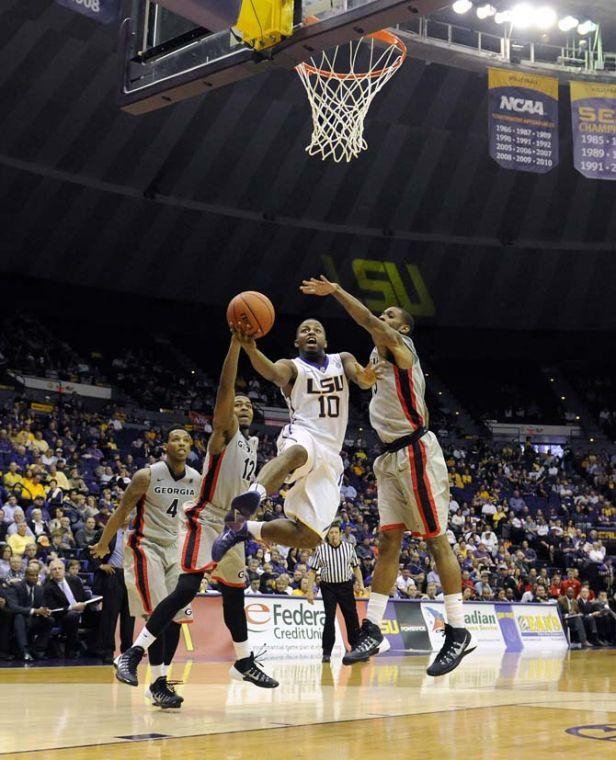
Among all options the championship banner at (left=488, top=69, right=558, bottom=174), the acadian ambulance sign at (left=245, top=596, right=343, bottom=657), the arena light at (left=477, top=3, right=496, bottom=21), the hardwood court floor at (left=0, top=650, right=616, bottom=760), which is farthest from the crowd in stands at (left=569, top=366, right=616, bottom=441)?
the hardwood court floor at (left=0, top=650, right=616, bottom=760)

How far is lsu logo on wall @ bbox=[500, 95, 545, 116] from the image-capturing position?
1919cm

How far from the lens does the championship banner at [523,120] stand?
19.1 m

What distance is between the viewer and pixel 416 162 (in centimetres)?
2612

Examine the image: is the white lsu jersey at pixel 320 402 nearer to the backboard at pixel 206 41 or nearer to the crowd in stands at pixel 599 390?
the backboard at pixel 206 41

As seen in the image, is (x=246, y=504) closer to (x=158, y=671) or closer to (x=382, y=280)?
(x=158, y=671)

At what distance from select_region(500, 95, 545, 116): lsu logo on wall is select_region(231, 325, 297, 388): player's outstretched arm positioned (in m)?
14.1

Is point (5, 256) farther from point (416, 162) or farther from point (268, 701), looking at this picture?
point (268, 701)

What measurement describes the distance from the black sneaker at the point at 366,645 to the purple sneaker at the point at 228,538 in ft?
4.11

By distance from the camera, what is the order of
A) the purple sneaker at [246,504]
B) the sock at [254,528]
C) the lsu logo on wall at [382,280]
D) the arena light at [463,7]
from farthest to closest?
the lsu logo on wall at [382,280]
the arena light at [463,7]
the sock at [254,528]
the purple sneaker at [246,504]

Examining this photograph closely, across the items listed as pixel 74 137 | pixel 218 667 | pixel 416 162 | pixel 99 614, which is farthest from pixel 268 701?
pixel 416 162

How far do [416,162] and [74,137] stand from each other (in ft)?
29.2

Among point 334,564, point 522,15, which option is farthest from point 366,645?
point 522,15

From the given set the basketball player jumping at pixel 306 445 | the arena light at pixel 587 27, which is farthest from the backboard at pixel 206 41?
the arena light at pixel 587 27

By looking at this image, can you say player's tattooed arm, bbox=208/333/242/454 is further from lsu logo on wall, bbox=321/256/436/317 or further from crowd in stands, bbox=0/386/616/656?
lsu logo on wall, bbox=321/256/436/317
